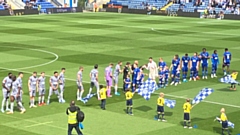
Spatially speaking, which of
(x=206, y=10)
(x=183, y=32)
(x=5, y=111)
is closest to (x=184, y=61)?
(x=5, y=111)

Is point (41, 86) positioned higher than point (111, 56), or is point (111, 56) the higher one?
point (41, 86)

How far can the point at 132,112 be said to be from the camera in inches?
1125

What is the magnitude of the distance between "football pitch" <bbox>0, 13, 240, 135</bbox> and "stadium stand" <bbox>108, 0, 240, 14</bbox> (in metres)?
8.50

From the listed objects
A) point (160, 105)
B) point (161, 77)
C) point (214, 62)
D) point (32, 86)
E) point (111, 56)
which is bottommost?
point (111, 56)

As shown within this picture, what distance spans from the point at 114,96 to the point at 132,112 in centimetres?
405

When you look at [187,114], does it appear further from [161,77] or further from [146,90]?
[161,77]

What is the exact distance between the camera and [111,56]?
153 ft

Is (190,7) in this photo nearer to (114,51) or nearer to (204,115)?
(114,51)

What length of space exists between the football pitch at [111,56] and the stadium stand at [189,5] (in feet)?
27.9

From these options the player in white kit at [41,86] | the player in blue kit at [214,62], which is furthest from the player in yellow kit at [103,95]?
the player in blue kit at [214,62]

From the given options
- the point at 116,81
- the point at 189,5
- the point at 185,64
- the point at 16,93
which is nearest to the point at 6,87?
the point at 16,93

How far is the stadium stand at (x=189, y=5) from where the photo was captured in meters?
94.0

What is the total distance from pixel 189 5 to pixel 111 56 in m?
55.5

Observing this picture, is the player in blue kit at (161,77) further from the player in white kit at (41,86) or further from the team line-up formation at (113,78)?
the player in white kit at (41,86)
